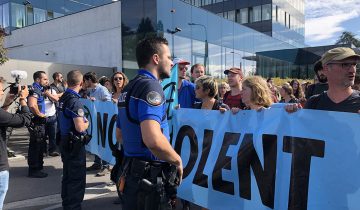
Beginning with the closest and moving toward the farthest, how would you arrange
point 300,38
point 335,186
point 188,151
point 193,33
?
point 335,186 < point 188,151 < point 193,33 < point 300,38

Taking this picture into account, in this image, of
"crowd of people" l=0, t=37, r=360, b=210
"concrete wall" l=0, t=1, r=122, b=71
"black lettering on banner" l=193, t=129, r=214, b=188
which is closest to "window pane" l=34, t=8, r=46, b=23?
"concrete wall" l=0, t=1, r=122, b=71

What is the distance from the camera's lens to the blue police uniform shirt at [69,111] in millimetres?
4430

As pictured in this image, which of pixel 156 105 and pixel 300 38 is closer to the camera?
pixel 156 105

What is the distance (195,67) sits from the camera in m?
6.27

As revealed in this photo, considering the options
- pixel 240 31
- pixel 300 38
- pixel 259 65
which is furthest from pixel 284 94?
pixel 300 38

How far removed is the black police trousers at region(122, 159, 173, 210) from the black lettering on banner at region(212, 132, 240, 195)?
3.46ft

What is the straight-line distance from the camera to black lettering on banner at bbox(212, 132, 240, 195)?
3652 mm

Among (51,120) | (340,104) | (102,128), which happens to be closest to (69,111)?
(102,128)

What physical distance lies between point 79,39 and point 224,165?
78.3 ft

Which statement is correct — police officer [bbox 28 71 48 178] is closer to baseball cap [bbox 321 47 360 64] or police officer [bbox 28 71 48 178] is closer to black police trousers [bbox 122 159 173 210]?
black police trousers [bbox 122 159 173 210]

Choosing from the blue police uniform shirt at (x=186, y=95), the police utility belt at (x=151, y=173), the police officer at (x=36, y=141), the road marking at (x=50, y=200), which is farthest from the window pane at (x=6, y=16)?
the police utility belt at (x=151, y=173)

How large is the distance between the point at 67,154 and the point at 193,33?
1999 centimetres

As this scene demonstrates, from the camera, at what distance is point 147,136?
252 centimetres

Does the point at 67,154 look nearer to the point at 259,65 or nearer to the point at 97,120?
the point at 97,120
